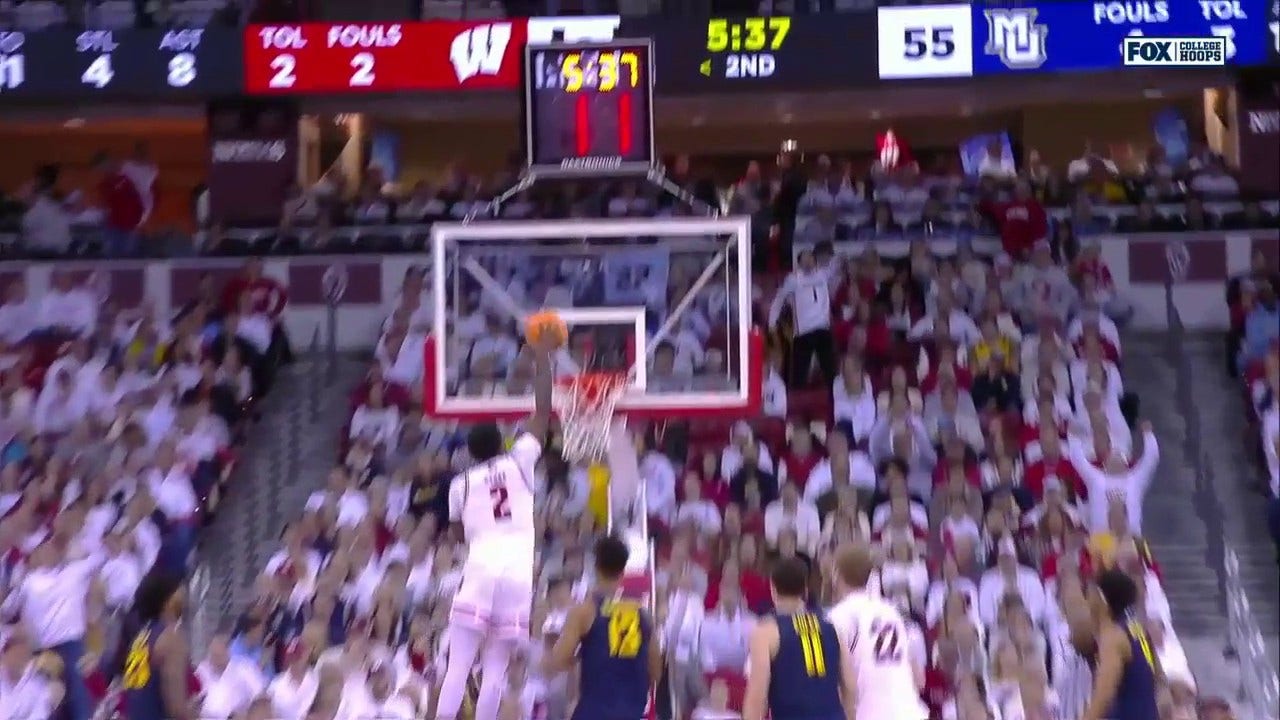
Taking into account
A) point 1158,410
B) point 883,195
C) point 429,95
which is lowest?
point 1158,410

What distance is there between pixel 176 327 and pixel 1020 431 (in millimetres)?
7631

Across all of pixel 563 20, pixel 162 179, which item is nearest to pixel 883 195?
pixel 563 20

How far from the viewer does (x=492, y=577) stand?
800cm

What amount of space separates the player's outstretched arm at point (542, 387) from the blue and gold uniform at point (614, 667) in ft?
4.59

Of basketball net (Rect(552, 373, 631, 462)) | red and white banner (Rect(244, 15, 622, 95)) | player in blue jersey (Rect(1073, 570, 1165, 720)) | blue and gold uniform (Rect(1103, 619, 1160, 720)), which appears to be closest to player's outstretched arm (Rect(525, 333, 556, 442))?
basketball net (Rect(552, 373, 631, 462))

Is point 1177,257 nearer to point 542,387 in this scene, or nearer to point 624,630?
point 542,387

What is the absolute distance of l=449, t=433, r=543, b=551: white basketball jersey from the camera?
802 cm

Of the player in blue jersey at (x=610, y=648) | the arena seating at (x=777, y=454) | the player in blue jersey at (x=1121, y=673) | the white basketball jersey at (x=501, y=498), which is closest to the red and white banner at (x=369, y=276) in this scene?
the arena seating at (x=777, y=454)

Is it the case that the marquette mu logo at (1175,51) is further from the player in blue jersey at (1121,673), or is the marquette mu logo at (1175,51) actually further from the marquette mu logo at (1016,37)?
the player in blue jersey at (1121,673)

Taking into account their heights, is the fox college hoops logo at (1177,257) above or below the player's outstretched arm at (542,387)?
below

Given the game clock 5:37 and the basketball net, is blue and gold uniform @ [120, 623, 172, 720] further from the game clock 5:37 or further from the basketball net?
the game clock 5:37

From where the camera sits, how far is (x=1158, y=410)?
1478cm

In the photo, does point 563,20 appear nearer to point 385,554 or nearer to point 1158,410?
point 385,554

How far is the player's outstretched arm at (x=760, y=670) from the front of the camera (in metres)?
6.98
